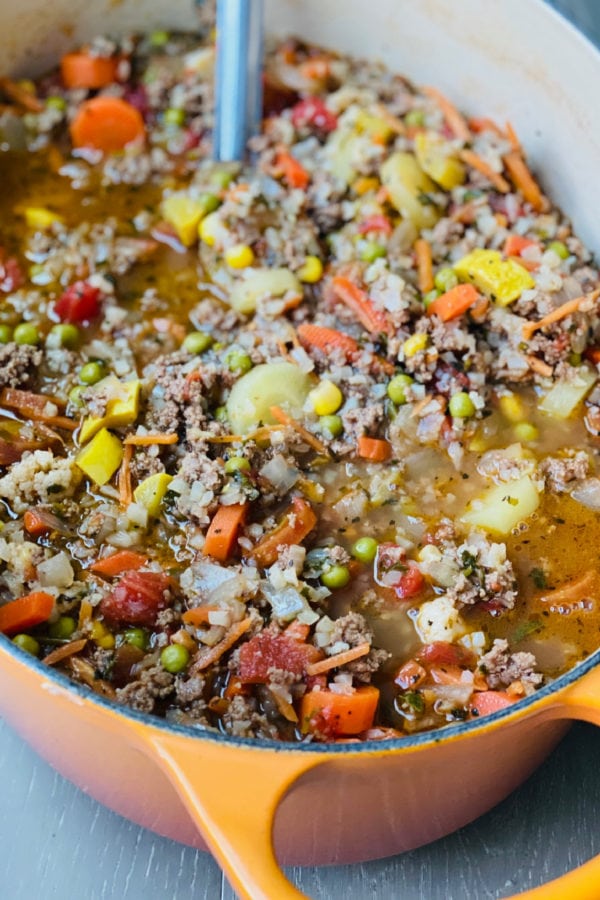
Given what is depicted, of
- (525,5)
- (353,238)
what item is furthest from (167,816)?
(525,5)

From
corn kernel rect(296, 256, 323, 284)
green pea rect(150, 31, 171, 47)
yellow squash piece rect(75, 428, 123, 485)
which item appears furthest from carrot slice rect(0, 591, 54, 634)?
green pea rect(150, 31, 171, 47)

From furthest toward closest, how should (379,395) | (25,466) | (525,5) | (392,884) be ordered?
(525,5) → (379,395) → (25,466) → (392,884)

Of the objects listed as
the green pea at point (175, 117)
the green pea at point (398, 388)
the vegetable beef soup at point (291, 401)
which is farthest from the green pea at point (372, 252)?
the green pea at point (175, 117)

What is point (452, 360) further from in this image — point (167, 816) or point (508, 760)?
point (167, 816)

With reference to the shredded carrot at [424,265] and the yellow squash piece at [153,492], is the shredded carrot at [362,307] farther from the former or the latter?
the yellow squash piece at [153,492]

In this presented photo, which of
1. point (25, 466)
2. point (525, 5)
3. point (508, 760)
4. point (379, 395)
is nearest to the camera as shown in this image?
point (508, 760)

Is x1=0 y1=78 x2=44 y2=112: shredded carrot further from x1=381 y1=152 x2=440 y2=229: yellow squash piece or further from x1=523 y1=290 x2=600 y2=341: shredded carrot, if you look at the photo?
x1=523 y1=290 x2=600 y2=341: shredded carrot

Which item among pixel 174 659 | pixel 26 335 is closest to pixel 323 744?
pixel 174 659

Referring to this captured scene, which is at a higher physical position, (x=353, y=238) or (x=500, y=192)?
(x=500, y=192)
